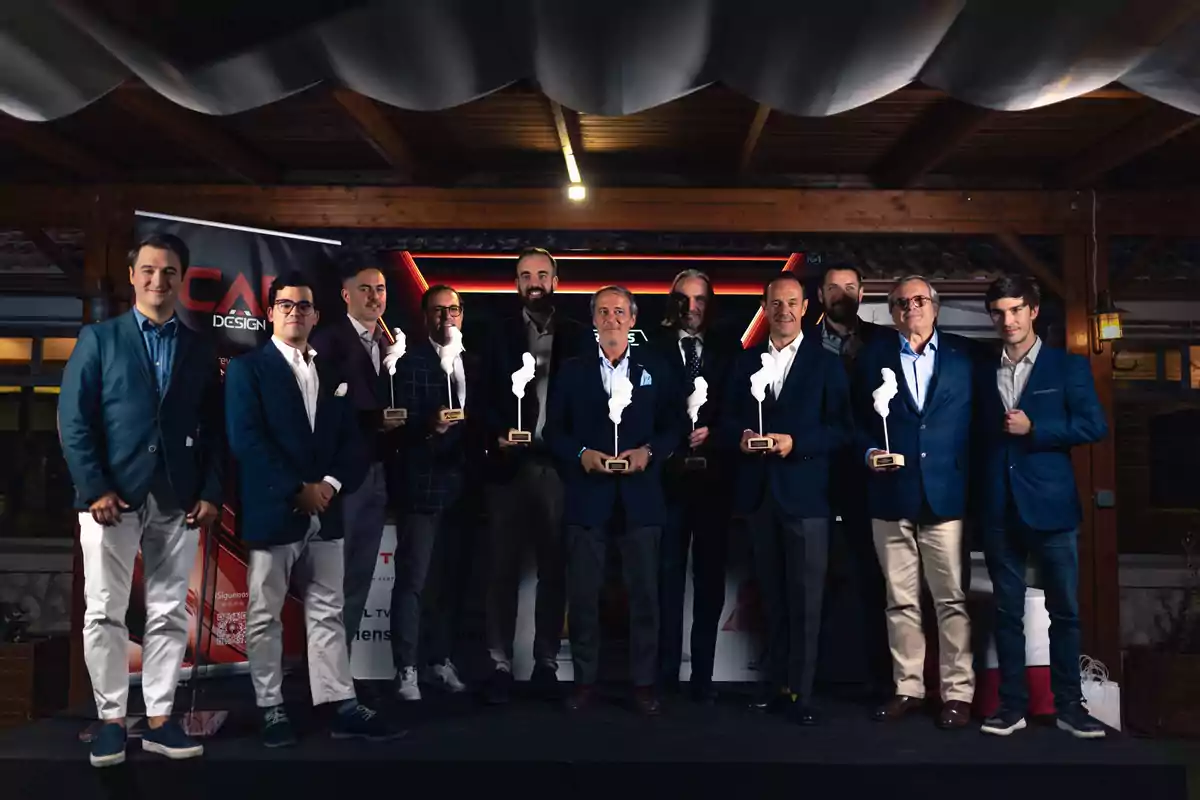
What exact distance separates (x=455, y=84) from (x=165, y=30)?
87 cm

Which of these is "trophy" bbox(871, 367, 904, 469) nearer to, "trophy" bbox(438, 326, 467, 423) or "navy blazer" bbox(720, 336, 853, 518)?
"navy blazer" bbox(720, 336, 853, 518)

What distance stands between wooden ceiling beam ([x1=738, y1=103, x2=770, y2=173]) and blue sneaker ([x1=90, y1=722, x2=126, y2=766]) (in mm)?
3460

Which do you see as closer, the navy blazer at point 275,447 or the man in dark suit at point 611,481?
the navy blazer at point 275,447

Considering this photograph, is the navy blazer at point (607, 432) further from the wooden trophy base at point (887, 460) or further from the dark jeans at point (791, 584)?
the wooden trophy base at point (887, 460)

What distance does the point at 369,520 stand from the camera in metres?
3.92

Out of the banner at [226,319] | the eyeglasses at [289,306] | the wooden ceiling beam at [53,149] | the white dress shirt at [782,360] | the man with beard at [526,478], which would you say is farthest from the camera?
the banner at [226,319]

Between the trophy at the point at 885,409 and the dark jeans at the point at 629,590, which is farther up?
the trophy at the point at 885,409

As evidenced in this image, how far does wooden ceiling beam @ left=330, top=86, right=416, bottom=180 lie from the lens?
4246 millimetres

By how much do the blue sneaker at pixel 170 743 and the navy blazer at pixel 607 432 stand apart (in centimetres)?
154

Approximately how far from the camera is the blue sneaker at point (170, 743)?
3.12 metres

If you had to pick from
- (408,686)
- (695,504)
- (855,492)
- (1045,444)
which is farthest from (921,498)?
(408,686)

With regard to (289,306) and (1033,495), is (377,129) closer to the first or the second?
(289,306)

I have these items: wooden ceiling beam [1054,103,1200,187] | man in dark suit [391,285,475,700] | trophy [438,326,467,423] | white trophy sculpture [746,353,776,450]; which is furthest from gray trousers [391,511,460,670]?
wooden ceiling beam [1054,103,1200,187]

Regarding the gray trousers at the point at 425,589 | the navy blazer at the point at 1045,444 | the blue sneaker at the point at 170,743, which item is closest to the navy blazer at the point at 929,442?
the navy blazer at the point at 1045,444
